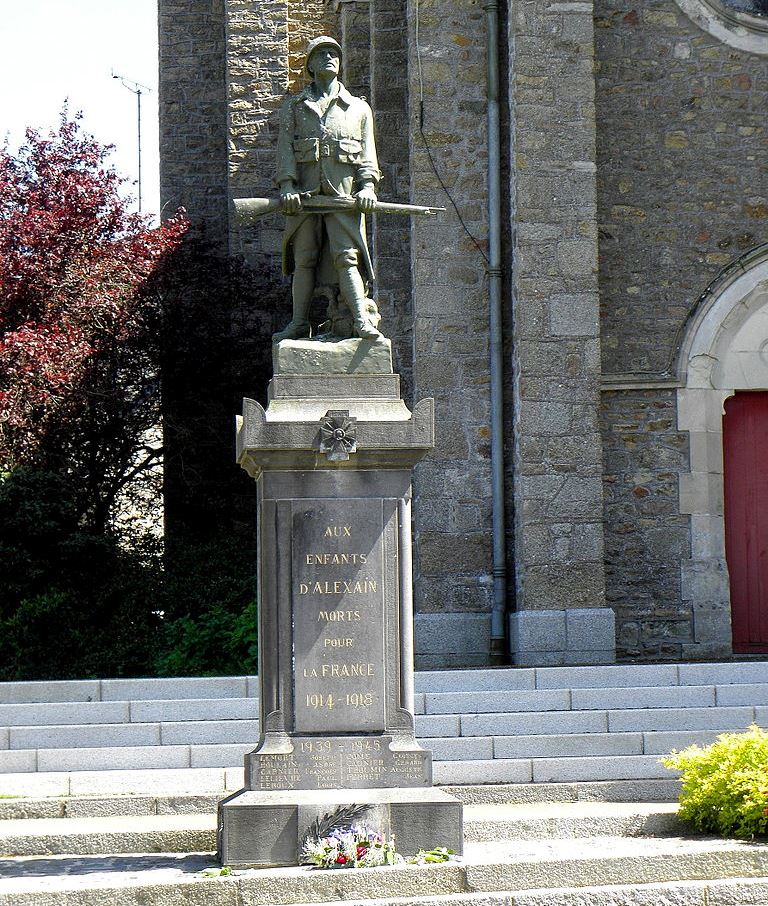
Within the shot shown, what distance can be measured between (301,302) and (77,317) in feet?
27.8

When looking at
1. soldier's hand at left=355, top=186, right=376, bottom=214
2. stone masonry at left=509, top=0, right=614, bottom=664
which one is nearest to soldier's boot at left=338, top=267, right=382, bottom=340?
soldier's hand at left=355, top=186, right=376, bottom=214

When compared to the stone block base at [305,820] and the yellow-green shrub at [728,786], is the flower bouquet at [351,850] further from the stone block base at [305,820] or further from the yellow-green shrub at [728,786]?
the yellow-green shrub at [728,786]

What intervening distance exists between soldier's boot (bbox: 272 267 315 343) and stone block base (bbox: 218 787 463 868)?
8.56ft

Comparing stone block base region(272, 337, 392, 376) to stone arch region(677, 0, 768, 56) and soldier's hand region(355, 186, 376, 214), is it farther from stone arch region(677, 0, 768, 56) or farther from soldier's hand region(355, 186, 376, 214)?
stone arch region(677, 0, 768, 56)

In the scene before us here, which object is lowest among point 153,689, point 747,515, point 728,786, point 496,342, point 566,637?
point 728,786

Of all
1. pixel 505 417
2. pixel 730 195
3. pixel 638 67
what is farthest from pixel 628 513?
pixel 638 67

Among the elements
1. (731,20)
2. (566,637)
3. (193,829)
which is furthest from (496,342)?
(193,829)

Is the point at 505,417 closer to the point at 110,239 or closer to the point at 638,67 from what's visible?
the point at 638,67

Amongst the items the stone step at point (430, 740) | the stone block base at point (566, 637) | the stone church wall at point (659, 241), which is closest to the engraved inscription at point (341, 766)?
the stone step at point (430, 740)

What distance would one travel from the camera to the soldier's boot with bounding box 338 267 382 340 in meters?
8.74

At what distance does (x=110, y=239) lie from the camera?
1795 cm

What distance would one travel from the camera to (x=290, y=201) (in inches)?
349

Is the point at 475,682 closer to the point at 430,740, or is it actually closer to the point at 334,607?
the point at 430,740

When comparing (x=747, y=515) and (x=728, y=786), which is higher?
(x=747, y=515)
